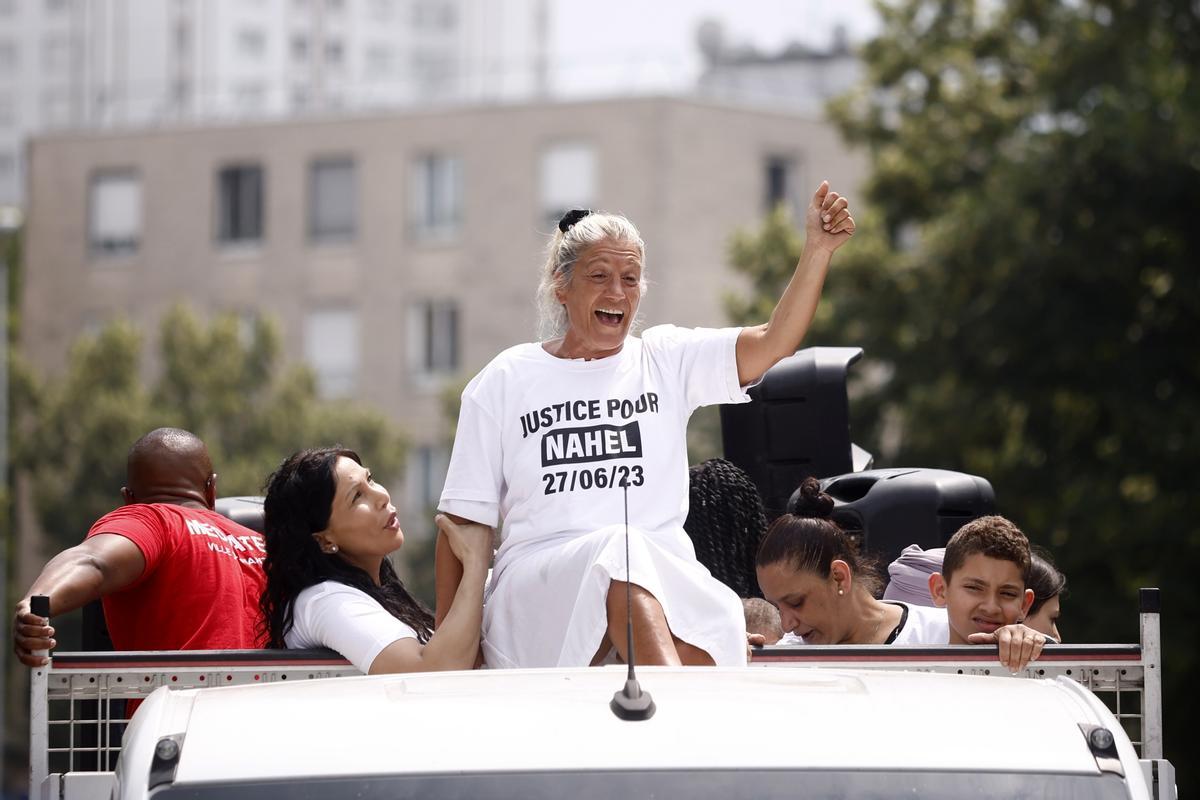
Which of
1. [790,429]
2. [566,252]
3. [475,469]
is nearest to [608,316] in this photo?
[566,252]

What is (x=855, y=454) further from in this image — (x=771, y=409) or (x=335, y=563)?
(x=335, y=563)

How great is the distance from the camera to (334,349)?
4659 cm

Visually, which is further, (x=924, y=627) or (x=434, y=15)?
(x=434, y=15)

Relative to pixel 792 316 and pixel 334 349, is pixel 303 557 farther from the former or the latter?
pixel 334 349

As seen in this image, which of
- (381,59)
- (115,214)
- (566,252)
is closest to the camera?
(566,252)

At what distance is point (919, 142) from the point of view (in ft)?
83.2

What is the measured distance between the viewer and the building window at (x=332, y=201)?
46.2m

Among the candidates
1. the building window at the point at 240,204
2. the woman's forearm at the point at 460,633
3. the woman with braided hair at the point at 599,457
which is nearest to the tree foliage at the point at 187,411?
the building window at the point at 240,204

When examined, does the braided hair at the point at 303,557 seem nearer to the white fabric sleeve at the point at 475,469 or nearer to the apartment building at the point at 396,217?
the white fabric sleeve at the point at 475,469

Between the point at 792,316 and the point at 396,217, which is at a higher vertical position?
the point at 396,217

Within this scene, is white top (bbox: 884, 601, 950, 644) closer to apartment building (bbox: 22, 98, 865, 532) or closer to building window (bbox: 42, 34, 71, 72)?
apartment building (bbox: 22, 98, 865, 532)

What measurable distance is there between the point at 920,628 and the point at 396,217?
41.5 m

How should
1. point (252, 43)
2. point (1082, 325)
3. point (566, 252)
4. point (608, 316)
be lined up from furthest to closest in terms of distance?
point (252, 43), point (1082, 325), point (566, 252), point (608, 316)

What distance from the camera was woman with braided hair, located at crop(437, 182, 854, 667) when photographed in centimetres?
423
